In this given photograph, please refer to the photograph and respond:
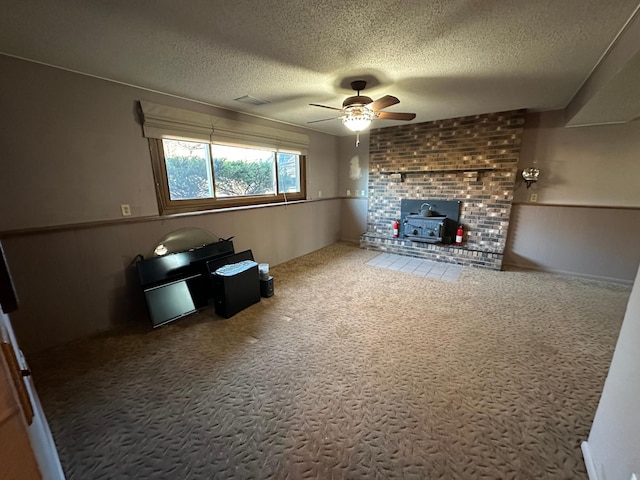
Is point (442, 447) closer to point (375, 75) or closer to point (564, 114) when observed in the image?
point (375, 75)

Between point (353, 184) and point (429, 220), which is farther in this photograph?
point (353, 184)

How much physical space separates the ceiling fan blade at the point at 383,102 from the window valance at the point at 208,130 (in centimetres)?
173

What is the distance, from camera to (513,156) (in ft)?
12.1

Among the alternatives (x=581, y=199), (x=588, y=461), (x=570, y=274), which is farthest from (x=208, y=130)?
(x=570, y=274)

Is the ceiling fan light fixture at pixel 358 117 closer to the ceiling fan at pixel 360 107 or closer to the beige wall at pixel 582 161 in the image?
the ceiling fan at pixel 360 107

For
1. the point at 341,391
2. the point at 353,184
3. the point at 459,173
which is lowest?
the point at 341,391

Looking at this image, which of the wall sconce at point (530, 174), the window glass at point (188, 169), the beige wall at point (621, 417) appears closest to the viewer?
the beige wall at point (621, 417)

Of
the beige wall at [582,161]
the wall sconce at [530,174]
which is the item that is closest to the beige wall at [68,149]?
the wall sconce at [530,174]

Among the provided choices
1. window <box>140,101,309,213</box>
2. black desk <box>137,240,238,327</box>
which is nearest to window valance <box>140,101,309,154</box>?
window <box>140,101,309,213</box>

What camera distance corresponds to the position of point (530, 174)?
3.62m

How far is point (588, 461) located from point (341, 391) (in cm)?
123

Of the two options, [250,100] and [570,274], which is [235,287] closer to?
[250,100]

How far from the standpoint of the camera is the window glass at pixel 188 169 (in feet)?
9.30

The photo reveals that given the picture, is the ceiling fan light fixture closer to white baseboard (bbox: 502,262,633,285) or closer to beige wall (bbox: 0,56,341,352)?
beige wall (bbox: 0,56,341,352)
